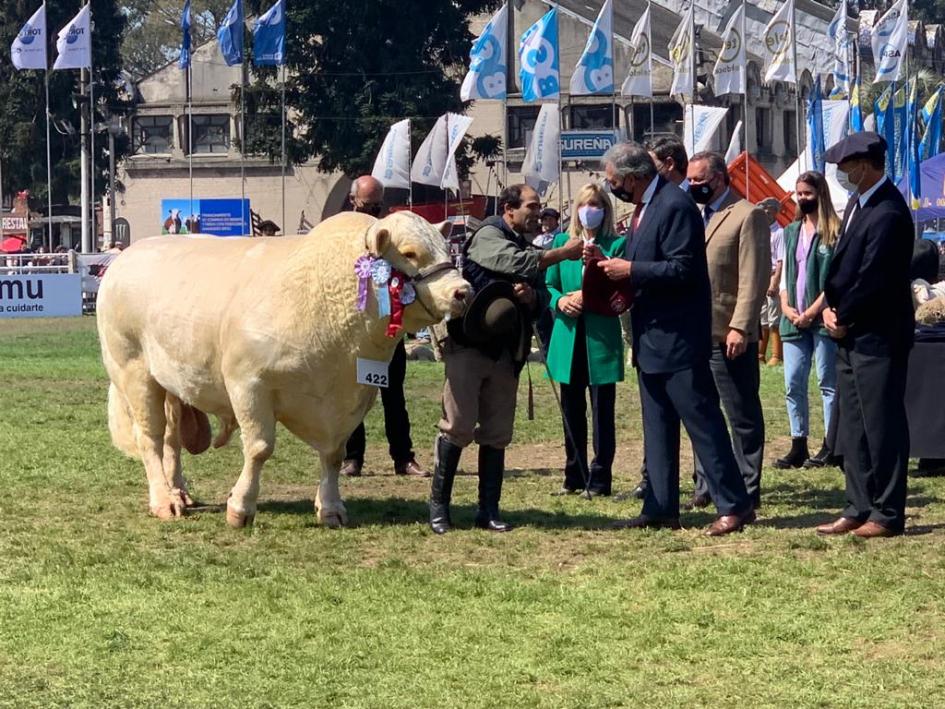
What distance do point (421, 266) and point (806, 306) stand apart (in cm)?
391

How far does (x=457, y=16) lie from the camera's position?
55688 mm

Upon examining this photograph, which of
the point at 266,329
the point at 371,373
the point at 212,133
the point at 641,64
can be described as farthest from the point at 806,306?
the point at 212,133

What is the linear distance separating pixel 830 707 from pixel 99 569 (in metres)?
4.22

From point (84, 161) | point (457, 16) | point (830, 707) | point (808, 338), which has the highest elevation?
point (457, 16)

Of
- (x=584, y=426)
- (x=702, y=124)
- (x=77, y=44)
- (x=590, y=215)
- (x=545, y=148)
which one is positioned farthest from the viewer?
(x=77, y=44)

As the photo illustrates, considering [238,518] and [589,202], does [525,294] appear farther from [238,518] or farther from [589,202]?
[238,518]

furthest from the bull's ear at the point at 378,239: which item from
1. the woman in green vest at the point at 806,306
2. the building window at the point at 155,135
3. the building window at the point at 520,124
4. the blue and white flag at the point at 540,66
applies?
the building window at the point at 155,135

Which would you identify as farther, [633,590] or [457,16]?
[457,16]

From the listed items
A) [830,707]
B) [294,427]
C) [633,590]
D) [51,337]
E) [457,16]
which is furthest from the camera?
[457,16]

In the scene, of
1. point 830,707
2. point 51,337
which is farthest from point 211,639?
point 51,337

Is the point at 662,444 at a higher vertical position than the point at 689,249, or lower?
lower

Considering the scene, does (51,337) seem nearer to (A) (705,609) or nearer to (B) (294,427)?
(B) (294,427)

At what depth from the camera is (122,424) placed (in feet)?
37.0

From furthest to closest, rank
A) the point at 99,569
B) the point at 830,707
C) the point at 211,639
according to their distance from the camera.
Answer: the point at 99,569 → the point at 211,639 → the point at 830,707
